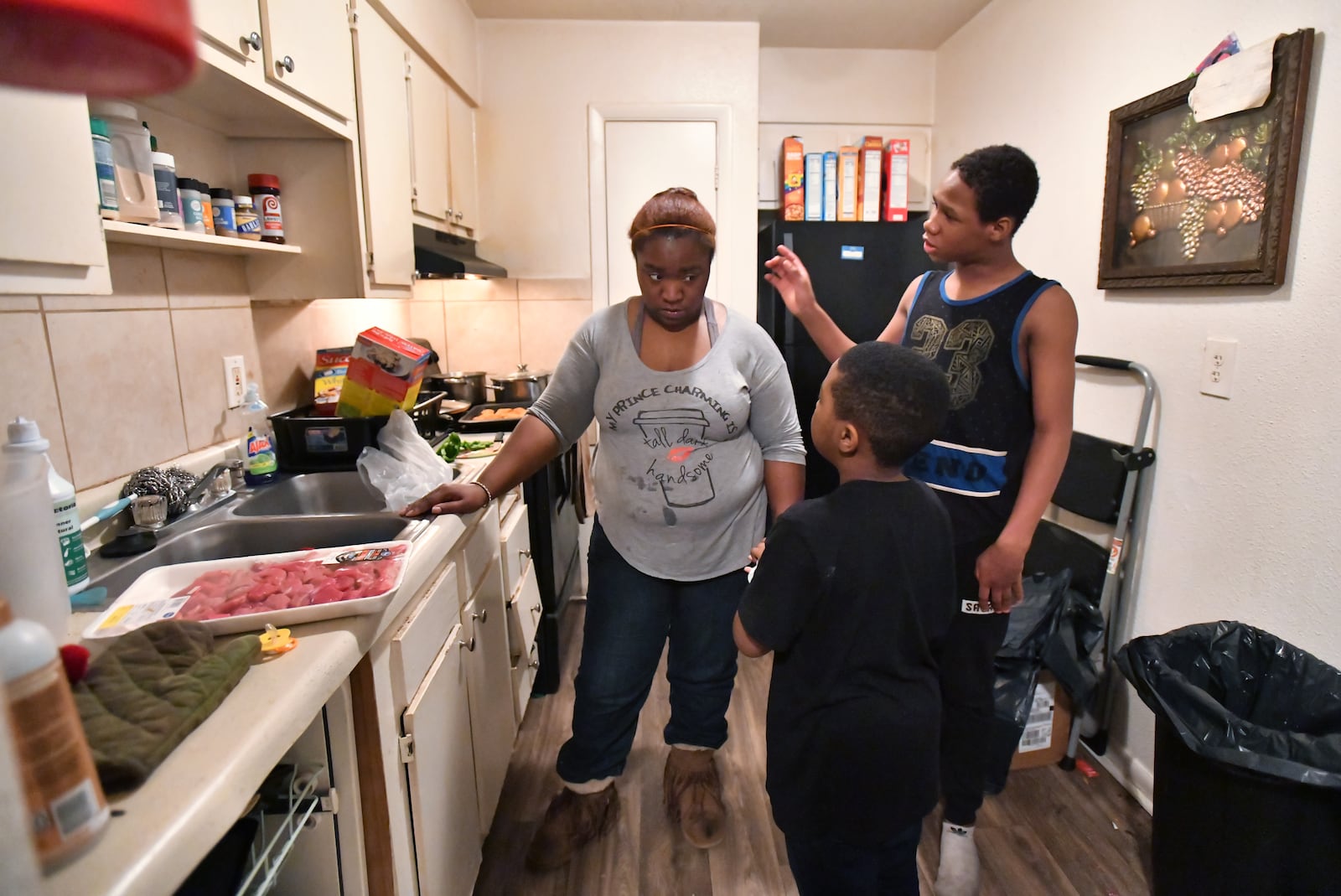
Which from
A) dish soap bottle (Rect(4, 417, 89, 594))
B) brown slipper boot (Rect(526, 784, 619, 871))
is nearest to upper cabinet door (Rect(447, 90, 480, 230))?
dish soap bottle (Rect(4, 417, 89, 594))

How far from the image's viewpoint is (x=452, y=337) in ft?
9.98

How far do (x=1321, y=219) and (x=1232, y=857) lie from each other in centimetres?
122

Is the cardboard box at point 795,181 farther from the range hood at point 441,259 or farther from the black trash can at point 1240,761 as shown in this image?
the black trash can at point 1240,761

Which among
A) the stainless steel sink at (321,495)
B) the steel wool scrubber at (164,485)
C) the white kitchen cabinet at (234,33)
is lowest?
the stainless steel sink at (321,495)

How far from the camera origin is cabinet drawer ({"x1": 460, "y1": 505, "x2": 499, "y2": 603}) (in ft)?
4.76

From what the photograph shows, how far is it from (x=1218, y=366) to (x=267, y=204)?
7.20 feet

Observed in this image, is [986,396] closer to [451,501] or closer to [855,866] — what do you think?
[855,866]

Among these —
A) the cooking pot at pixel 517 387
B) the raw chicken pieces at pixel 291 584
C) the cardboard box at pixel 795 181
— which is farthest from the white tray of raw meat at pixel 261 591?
the cardboard box at pixel 795 181

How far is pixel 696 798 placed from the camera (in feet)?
5.70

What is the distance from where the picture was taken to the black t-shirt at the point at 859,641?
0.98 meters

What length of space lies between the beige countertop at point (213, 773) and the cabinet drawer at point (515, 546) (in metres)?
0.85

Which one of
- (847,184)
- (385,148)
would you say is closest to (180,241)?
(385,148)

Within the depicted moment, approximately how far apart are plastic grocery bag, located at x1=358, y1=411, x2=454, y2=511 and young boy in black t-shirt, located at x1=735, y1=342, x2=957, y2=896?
0.74 meters

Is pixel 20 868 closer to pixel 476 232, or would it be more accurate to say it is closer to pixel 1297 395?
pixel 1297 395
